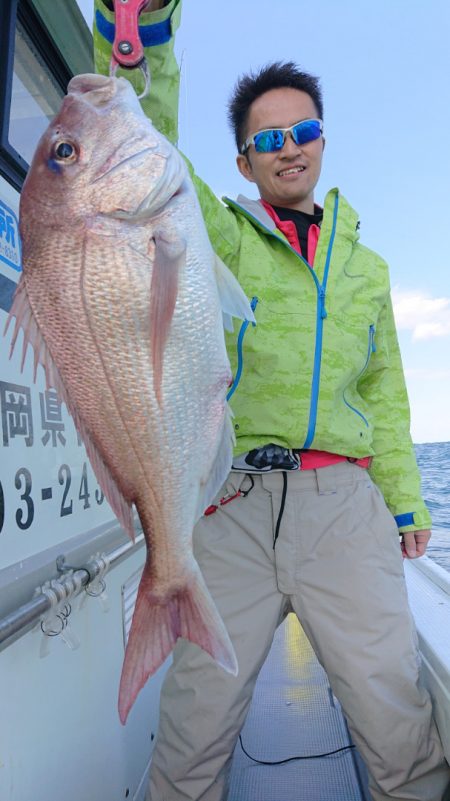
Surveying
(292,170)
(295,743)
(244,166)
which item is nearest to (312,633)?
(295,743)

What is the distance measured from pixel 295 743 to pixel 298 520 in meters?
1.67

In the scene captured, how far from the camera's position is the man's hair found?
2.20 metres

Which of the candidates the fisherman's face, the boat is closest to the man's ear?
the fisherman's face

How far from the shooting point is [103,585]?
2125mm

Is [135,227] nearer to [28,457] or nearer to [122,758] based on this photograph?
[28,457]

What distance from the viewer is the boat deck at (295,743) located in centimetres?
263

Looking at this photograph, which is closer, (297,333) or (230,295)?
(230,295)

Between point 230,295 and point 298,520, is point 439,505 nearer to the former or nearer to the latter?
point 298,520

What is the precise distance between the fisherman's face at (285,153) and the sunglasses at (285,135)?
2 centimetres

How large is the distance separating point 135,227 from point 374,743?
1651mm

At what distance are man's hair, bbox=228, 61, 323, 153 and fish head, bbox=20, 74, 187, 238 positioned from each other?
991 mm

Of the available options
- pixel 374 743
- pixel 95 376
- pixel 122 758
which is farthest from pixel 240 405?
pixel 122 758

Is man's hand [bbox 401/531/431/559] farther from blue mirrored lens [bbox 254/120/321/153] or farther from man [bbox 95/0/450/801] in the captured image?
blue mirrored lens [bbox 254/120/321/153]

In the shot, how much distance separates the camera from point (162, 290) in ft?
4.19
